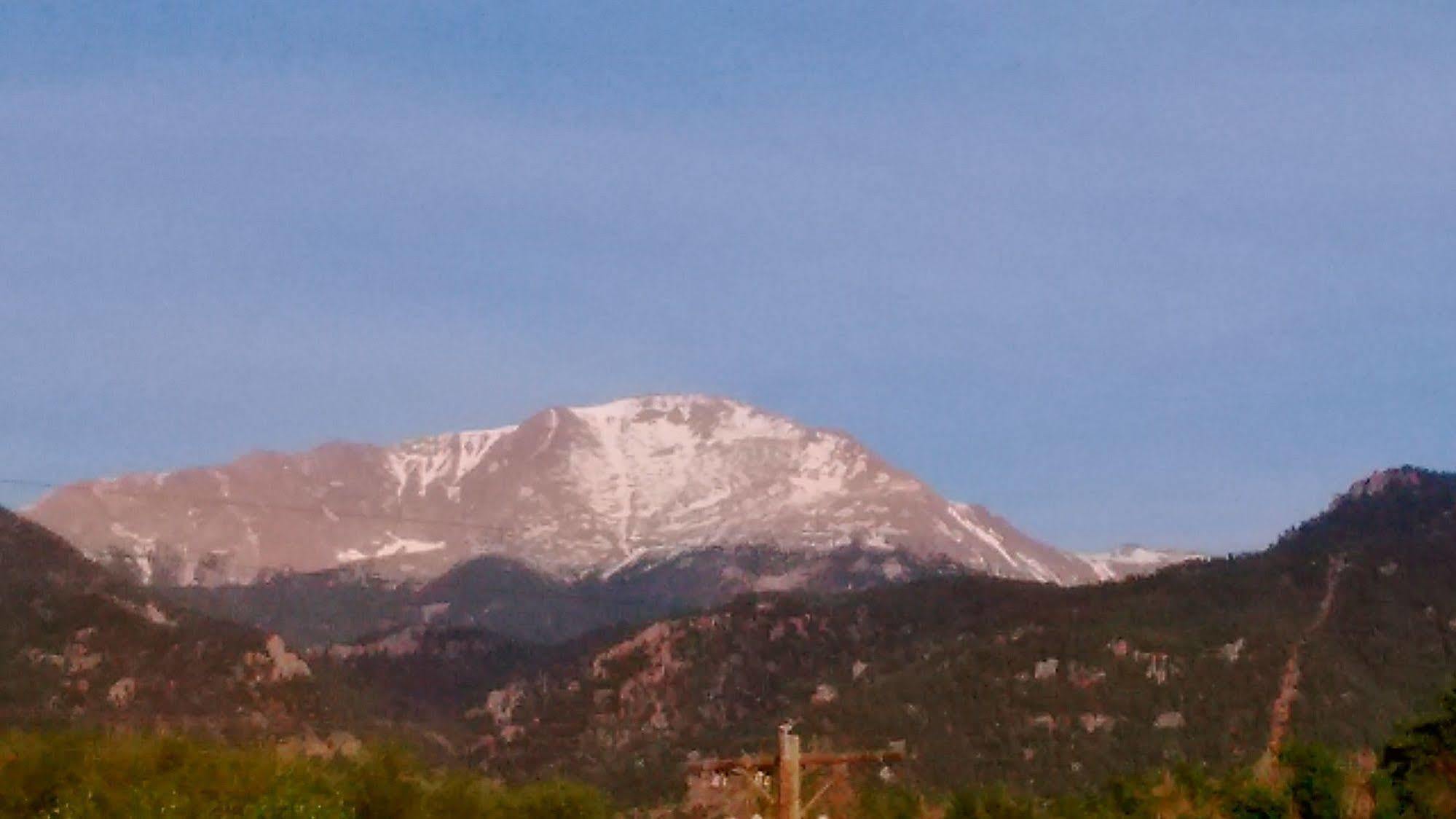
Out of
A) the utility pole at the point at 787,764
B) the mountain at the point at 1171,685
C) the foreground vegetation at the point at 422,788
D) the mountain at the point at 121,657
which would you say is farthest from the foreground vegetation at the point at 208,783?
the mountain at the point at 1171,685

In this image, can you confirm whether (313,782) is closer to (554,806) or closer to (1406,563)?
(554,806)

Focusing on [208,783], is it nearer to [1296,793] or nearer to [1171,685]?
[1296,793]

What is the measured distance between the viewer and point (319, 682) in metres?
186

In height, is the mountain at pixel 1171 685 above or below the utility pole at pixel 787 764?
above

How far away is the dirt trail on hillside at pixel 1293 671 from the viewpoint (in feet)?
506

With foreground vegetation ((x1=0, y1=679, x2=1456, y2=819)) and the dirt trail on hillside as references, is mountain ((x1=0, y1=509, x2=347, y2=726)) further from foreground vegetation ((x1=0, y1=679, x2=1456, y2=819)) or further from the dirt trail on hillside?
the dirt trail on hillside

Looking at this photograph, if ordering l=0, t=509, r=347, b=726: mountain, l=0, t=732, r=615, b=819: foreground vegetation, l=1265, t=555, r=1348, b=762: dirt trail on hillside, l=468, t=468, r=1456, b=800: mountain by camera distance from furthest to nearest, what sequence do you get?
l=468, t=468, r=1456, b=800: mountain
l=1265, t=555, r=1348, b=762: dirt trail on hillside
l=0, t=509, r=347, b=726: mountain
l=0, t=732, r=615, b=819: foreground vegetation

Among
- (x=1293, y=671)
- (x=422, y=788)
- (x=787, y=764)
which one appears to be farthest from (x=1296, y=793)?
(x=1293, y=671)

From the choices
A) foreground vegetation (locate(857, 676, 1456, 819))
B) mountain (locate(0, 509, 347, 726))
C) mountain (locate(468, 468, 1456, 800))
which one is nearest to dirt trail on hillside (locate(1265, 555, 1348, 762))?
mountain (locate(468, 468, 1456, 800))

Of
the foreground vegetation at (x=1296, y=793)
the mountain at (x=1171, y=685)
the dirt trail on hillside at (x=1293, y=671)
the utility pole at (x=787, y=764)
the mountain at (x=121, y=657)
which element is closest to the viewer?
the utility pole at (x=787, y=764)

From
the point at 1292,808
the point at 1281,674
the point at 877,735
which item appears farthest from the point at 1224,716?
the point at 1292,808

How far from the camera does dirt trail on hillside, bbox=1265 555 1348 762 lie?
15438 cm

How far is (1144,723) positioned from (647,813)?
132 ft

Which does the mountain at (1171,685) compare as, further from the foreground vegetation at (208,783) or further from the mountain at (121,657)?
the foreground vegetation at (208,783)
